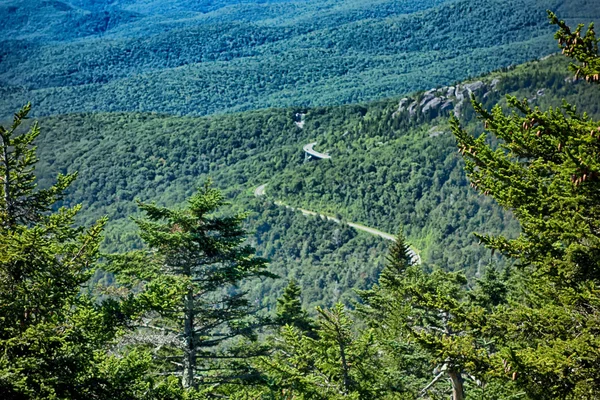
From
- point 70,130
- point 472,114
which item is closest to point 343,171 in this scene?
point 472,114

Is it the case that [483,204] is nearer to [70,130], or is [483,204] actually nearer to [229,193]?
[229,193]

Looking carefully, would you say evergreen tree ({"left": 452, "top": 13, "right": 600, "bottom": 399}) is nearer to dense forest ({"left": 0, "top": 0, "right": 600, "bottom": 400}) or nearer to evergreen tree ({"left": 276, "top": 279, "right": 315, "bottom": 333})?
dense forest ({"left": 0, "top": 0, "right": 600, "bottom": 400})

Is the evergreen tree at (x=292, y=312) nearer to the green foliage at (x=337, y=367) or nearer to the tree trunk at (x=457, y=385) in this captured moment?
the green foliage at (x=337, y=367)

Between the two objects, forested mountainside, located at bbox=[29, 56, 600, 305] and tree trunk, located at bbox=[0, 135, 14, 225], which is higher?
tree trunk, located at bbox=[0, 135, 14, 225]

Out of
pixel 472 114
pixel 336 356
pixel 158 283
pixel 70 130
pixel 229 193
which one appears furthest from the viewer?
pixel 70 130

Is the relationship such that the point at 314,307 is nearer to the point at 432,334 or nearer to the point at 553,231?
the point at 432,334

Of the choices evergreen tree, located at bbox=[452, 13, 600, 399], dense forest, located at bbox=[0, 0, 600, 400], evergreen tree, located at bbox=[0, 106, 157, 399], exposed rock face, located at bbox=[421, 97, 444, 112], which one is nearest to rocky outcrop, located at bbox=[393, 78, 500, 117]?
exposed rock face, located at bbox=[421, 97, 444, 112]
